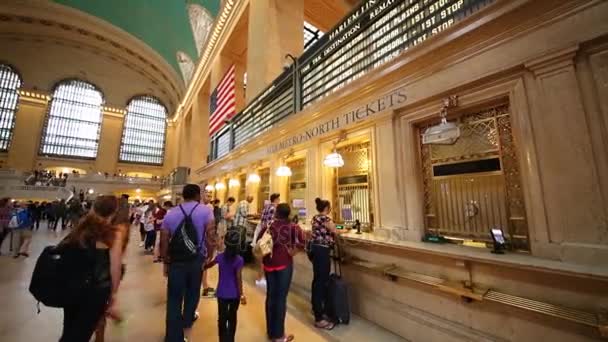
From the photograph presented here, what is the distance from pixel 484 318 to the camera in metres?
2.07

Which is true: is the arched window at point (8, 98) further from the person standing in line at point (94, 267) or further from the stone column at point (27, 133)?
the person standing in line at point (94, 267)

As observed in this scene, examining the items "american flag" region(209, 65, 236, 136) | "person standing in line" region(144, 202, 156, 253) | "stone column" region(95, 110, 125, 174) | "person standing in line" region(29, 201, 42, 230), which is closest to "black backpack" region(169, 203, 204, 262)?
"person standing in line" region(144, 202, 156, 253)

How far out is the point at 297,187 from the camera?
541cm

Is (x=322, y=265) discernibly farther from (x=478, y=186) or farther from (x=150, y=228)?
(x=150, y=228)

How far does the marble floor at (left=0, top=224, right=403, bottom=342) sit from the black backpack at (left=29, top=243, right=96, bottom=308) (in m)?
1.53

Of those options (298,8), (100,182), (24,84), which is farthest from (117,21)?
(298,8)

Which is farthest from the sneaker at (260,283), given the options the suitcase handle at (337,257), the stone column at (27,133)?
the stone column at (27,133)

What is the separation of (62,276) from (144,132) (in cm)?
4034

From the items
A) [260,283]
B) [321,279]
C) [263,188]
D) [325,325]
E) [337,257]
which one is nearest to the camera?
[325,325]

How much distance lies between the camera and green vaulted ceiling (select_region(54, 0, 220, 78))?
19.4 metres

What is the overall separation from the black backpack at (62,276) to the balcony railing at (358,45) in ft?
12.2

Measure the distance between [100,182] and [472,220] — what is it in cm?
3347

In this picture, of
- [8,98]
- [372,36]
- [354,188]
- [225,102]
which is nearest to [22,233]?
[225,102]

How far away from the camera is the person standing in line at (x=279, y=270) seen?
2557 millimetres
